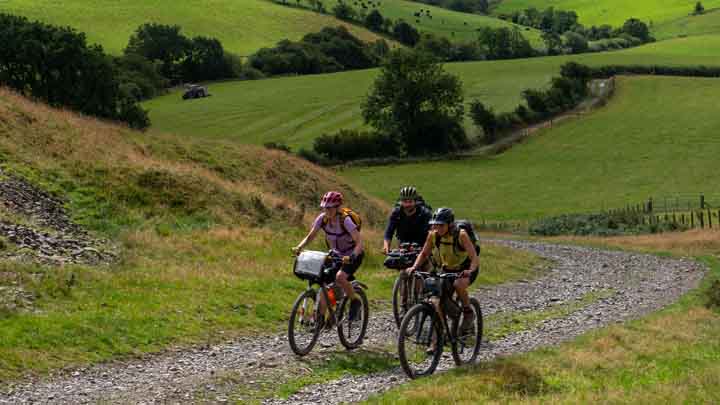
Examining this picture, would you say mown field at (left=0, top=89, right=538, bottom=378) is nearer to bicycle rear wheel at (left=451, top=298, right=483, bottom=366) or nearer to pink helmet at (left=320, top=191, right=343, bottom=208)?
pink helmet at (left=320, top=191, right=343, bottom=208)

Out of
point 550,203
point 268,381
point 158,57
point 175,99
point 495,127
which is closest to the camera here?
point 268,381

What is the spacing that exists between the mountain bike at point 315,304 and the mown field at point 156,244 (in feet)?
8.56

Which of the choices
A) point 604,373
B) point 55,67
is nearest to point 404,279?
point 604,373

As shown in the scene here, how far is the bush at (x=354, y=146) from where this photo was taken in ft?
333

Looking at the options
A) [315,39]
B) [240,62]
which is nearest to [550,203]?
[240,62]

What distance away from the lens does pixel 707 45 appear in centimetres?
17825

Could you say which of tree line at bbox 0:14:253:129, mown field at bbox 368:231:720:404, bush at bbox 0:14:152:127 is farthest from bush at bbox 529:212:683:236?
mown field at bbox 368:231:720:404

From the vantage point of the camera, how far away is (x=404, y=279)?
720 inches

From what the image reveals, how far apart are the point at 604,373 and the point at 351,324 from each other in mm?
4797

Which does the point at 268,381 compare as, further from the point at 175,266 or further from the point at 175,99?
the point at 175,99

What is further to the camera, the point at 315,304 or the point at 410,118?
the point at 410,118

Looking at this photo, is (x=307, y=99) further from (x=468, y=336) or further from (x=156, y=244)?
(x=468, y=336)

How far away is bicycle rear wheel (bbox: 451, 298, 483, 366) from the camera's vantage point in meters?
15.7

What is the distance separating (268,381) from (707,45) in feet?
599
